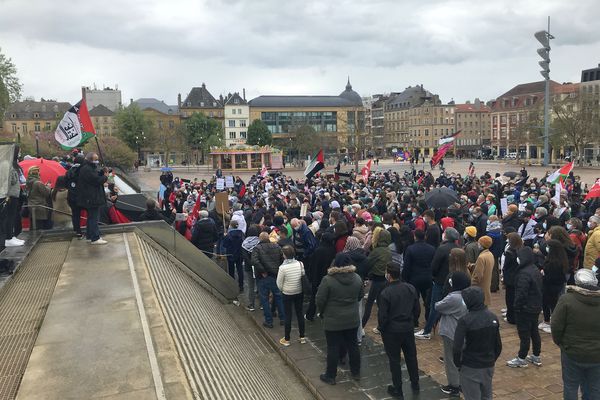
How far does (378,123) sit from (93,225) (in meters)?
130

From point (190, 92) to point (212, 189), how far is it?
9844 cm

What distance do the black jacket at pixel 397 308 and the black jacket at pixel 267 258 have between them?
8.72ft

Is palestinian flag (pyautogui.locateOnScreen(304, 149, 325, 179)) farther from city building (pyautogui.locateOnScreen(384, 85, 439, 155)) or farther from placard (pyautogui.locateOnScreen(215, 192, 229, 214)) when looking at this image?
city building (pyautogui.locateOnScreen(384, 85, 439, 155))

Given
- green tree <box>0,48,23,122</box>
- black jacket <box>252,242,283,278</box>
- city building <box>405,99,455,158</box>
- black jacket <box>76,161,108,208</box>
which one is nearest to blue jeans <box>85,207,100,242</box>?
black jacket <box>76,161,108,208</box>

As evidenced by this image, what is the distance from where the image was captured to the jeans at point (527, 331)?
6887 millimetres

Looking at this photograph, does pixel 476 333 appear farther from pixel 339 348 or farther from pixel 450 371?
pixel 339 348

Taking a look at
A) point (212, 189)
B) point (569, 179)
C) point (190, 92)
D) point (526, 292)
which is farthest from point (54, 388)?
point (190, 92)

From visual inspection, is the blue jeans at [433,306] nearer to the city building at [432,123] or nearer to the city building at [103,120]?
the city building at [432,123]

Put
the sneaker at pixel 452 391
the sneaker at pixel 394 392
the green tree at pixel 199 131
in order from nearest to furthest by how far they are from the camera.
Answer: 1. the sneaker at pixel 394 392
2. the sneaker at pixel 452 391
3. the green tree at pixel 199 131

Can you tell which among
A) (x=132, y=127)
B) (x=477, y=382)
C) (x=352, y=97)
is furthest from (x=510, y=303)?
(x=352, y=97)

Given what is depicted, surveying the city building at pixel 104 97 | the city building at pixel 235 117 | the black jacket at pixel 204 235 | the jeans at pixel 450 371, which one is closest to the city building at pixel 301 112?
the city building at pixel 235 117

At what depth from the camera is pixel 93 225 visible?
31.4 ft

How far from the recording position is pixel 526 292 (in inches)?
266

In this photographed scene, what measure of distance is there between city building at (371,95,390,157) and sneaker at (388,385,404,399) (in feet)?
406
